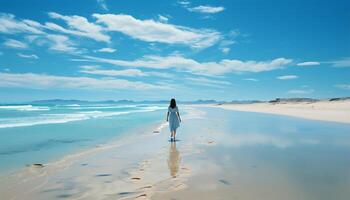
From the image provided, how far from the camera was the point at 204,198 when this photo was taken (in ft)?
18.7

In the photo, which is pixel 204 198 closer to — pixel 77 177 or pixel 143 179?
pixel 143 179

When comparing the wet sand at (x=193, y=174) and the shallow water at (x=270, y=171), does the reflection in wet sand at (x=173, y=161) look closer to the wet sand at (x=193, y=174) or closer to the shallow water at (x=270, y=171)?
the wet sand at (x=193, y=174)

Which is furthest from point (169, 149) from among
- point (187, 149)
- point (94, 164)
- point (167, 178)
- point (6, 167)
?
point (6, 167)

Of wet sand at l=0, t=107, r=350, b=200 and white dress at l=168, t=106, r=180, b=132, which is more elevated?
white dress at l=168, t=106, r=180, b=132

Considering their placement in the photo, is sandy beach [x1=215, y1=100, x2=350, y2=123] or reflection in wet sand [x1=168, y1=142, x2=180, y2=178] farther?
sandy beach [x1=215, y1=100, x2=350, y2=123]

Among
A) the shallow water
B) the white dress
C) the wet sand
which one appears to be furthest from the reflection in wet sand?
the white dress

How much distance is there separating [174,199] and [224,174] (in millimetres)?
2259

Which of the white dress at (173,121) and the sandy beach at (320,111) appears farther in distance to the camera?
the sandy beach at (320,111)

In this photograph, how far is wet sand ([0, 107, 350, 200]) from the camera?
19.9ft

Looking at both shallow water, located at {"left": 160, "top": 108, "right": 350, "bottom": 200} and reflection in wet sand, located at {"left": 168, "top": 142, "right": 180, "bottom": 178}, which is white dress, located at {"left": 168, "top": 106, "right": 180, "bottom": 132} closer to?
reflection in wet sand, located at {"left": 168, "top": 142, "right": 180, "bottom": 178}

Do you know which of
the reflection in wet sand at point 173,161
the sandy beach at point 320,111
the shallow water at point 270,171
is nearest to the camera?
the shallow water at point 270,171

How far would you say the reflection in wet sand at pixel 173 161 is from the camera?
8.10 metres

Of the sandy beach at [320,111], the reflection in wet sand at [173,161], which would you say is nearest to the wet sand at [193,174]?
the reflection in wet sand at [173,161]

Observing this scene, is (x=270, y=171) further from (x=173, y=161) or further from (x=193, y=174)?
(x=173, y=161)
